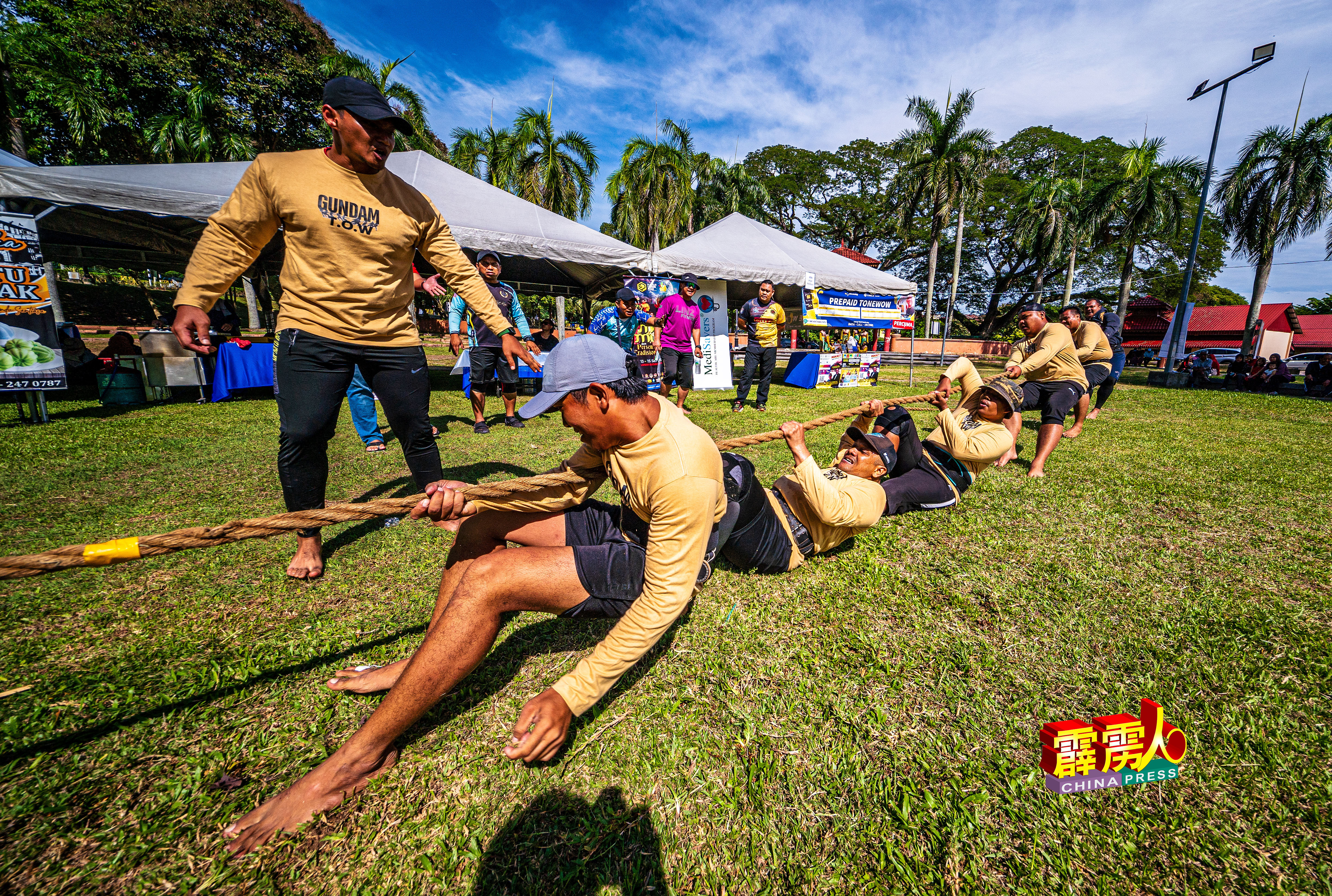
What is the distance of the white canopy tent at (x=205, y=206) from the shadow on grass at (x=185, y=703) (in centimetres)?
771

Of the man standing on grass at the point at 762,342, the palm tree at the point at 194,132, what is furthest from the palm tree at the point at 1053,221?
the palm tree at the point at 194,132

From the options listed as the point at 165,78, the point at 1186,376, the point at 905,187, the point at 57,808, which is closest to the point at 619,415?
the point at 57,808

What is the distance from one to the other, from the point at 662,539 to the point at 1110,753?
1.75 metres

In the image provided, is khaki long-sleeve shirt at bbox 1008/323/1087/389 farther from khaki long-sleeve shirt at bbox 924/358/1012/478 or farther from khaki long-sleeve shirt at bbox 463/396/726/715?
khaki long-sleeve shirt at bbox 463/396/726/715

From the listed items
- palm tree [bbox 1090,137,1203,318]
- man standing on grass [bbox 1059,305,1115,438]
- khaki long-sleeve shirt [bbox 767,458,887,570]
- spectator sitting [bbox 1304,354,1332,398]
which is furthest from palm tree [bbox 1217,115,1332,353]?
khaki long-sleeve shirt [bbox 767,458,887,570]

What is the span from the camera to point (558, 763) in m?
1.76

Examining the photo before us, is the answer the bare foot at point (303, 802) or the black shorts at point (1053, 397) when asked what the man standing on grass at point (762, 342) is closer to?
the black shorts at point (1053, 397)

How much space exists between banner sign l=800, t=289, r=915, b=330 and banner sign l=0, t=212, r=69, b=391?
1250 centimetres

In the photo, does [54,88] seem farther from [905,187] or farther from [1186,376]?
[1186,376]

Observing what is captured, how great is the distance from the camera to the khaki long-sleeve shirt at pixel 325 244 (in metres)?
2.35

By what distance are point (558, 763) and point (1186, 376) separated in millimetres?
21478

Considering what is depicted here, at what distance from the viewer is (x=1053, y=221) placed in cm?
2933

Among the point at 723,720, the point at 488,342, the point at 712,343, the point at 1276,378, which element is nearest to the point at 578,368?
the point at 723,720

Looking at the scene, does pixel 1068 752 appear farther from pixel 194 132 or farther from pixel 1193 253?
pixel 194 132
